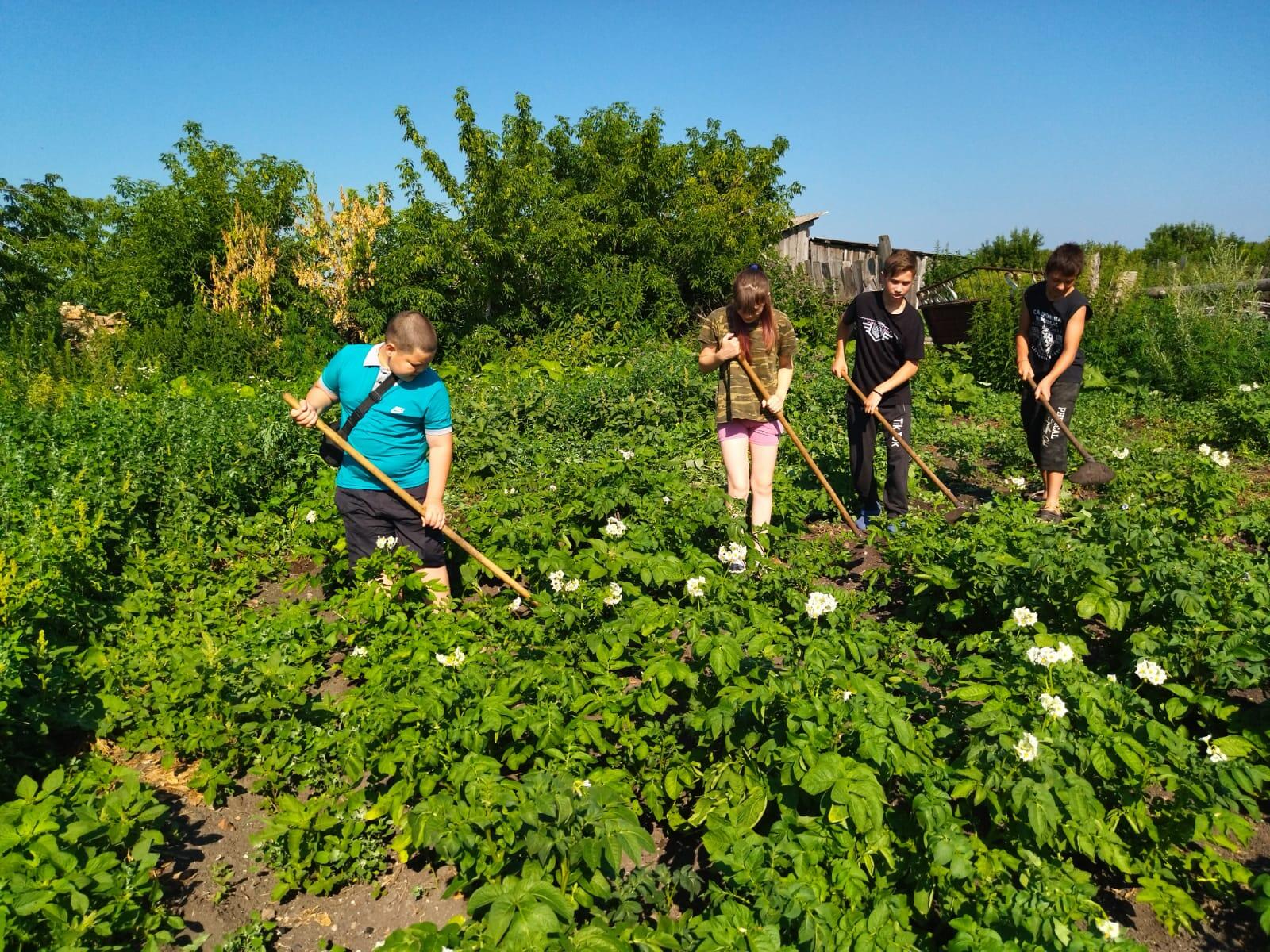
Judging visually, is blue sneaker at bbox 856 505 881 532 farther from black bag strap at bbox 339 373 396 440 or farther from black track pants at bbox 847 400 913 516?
black bag strap at bbox 339 373 396 440

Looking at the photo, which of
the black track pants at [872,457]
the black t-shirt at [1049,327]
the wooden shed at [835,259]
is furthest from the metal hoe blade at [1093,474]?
the wooden shed at [835,259]

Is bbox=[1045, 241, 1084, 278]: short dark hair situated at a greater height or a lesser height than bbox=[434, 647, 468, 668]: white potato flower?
greater

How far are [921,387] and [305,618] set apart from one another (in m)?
7.88

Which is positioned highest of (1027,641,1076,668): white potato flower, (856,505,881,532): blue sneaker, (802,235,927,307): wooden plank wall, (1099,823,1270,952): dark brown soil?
(802,235,927,307): wooden plank wall

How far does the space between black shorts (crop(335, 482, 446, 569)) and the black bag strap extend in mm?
327

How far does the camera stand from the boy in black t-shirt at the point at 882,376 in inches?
205

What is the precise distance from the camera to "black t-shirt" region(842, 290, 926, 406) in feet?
17.0

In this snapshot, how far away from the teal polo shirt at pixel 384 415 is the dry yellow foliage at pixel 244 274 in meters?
8.97

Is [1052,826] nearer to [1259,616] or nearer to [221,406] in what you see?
[1259,616]

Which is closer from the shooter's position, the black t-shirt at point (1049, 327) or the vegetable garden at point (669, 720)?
the vegetable garden at point (669, 720)

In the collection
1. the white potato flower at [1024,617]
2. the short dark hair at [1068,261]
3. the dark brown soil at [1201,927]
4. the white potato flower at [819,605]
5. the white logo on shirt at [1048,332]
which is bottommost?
the dark brown soil at [1201,927]

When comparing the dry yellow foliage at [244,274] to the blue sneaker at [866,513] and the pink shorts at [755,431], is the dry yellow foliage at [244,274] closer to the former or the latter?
the pink shorts at [755,431]

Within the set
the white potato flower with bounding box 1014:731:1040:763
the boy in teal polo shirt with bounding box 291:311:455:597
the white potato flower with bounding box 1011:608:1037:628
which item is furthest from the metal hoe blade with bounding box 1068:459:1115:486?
the boy in teal polo shirt with bounding box 291:311:455:597

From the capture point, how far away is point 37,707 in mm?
3115
